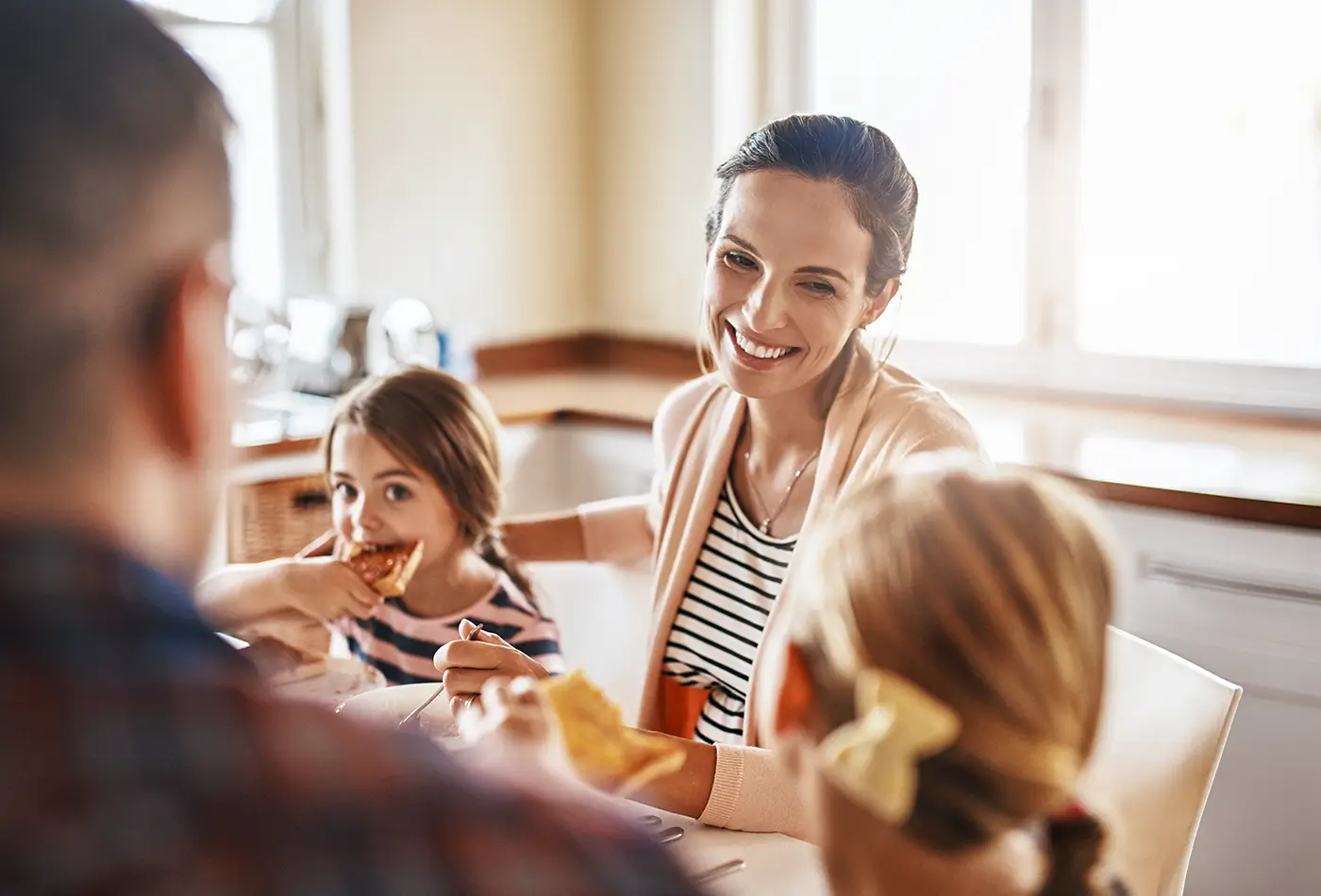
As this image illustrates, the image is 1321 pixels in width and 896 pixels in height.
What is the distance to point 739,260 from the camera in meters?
1.62

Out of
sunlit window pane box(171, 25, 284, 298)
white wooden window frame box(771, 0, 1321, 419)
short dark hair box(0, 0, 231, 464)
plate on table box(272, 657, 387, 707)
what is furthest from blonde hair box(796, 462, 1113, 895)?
sunlit window pane box(171, 25, 284, 298)

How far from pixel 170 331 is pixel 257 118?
2716mm

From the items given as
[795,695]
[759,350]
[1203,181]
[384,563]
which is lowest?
[384,563]

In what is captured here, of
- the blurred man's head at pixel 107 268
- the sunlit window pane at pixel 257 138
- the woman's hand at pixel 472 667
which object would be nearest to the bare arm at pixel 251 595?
the woman's hand at pixel 472 667

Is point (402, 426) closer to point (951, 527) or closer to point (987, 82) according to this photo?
point (951, 527)

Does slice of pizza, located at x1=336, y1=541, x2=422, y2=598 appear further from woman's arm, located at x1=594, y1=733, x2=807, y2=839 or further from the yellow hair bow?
the yellow hair bow

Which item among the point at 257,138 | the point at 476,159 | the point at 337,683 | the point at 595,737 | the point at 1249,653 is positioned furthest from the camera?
the point at 476,159

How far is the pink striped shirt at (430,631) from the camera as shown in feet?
5.53

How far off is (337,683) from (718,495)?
0.50 metres

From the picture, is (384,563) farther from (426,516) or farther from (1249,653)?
(1249,653)

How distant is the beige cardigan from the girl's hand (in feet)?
1.10

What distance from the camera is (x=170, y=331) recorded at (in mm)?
479

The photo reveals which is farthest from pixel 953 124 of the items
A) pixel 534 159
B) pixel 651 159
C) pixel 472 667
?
pixel 472 667

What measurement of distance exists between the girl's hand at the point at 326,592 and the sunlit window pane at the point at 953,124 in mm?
1787
